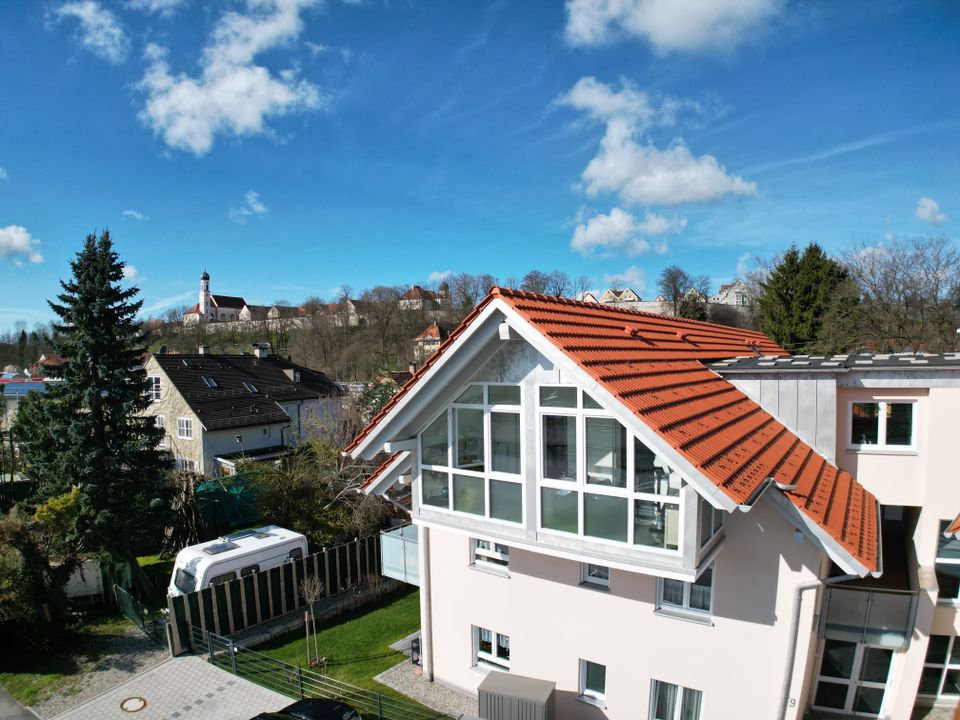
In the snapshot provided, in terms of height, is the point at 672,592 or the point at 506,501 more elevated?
the point at 506,501

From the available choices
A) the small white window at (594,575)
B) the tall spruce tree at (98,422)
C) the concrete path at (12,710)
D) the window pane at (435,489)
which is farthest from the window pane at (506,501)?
the tall spruce tree at (98,422)

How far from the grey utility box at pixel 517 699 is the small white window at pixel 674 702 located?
1737 mm

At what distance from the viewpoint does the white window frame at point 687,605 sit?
880 cm

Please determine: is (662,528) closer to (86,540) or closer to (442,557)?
(442,557)

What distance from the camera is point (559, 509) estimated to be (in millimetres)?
8375

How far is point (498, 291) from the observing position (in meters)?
8.22

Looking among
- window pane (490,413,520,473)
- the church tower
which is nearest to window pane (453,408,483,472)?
window pane (490,413,520,473)

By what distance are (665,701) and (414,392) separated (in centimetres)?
675

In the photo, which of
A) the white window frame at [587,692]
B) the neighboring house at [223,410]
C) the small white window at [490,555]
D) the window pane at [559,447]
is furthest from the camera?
the neighboring house at [223,410]

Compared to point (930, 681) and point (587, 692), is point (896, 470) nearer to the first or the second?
point (930, 681)

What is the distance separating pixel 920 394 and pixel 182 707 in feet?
52.1

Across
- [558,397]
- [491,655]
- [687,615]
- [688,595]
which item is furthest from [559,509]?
[491,655]

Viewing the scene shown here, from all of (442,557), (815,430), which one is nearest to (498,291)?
(442,557)

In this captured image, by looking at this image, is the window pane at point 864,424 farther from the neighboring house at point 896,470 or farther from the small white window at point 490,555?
the small white window at point 490,555
